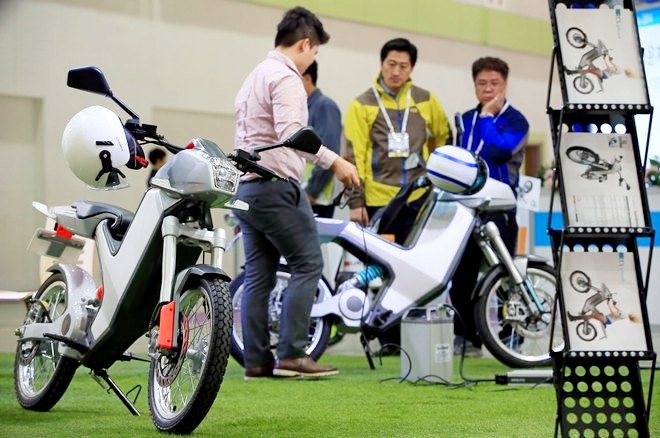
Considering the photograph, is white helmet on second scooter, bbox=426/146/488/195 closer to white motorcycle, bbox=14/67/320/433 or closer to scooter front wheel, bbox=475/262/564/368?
scooter front wheel, bbox=475/262/564/368

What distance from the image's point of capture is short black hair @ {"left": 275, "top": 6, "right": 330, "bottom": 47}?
489 centimetres

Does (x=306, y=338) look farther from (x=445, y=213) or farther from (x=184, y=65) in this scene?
(x=184, y=65)

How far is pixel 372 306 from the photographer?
221 inches

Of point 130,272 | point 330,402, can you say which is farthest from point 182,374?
point 330,402

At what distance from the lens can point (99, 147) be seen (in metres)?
3.43

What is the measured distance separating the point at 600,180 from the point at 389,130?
3292 millimetres

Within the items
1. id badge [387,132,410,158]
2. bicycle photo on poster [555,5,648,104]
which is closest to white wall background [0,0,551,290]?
id badge [387,132,410,158]

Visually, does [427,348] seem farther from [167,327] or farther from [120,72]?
[120,72]

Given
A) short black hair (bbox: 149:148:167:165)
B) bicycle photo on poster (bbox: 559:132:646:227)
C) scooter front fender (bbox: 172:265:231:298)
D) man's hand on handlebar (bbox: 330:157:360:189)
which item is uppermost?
short black hair (bbox: 149:148:167:165)

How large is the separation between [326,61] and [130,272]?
19.2ft

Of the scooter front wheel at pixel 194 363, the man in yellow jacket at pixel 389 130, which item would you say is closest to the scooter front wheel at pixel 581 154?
the scooter front wheel at pixel 194 363

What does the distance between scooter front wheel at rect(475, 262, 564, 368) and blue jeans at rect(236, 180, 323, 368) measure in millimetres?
986

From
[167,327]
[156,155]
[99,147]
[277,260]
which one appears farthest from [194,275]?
[156,155]

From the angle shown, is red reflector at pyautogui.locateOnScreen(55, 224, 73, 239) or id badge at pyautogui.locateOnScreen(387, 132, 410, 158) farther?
id badge at pyautogui.locateOnScreen(387, 132, 410, 158)
